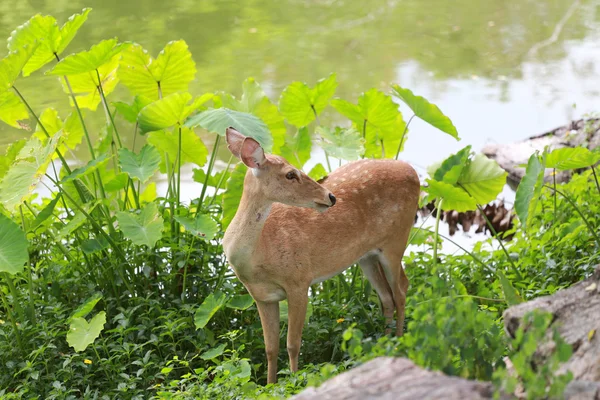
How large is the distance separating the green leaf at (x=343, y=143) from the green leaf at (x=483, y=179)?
492mm

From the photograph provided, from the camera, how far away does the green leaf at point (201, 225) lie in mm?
3922

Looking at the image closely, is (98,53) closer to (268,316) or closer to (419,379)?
(268,316)

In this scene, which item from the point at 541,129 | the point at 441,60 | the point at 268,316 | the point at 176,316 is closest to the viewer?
the point at 268,316

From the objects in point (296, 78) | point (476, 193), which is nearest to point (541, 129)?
point (296, 78)

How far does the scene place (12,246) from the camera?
11.9 ft

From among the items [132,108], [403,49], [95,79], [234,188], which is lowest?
[403,49]

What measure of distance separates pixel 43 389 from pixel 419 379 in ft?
7.10

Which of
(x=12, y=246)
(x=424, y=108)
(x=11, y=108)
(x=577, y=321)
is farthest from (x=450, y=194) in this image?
(x=11, y=108)

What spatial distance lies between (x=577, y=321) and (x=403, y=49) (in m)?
6.59

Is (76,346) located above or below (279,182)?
below

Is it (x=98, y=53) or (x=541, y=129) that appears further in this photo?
(x=541, y=129)

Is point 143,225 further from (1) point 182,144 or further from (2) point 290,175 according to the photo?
(2) point 290,175

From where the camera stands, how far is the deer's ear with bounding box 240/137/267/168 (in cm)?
321

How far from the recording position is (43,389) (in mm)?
3812
